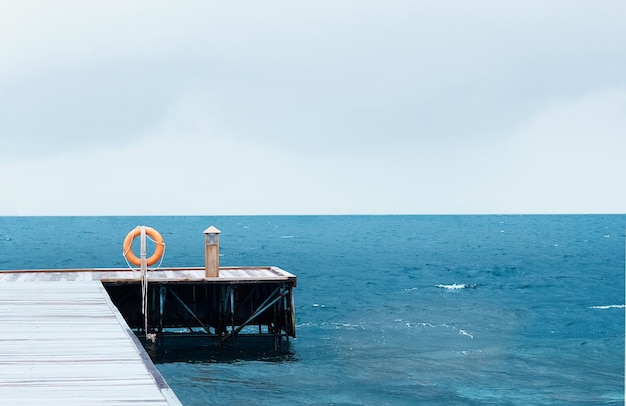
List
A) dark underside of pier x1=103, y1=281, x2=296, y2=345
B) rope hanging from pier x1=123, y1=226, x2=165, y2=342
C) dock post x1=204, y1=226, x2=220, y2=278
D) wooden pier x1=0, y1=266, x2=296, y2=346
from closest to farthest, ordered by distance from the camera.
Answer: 1. rope hanging from pier x1=123, y1=226, x2=165, y2=342
2. dock post x1=204, y1=226, x2=220, y2=278
3. wooden pier x1=0, y1=266, x2=296, y2=346
4. dark underside of pier x1=103, y1=281, x2=296, y2=345

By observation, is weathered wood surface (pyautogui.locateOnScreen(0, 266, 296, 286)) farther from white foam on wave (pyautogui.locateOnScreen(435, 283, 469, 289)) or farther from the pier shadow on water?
white foam on wave (pyautogui.locateOnScreen(435, 283, 469, 289))

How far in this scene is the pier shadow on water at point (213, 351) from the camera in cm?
2305

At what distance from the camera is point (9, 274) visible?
20891 millimetres

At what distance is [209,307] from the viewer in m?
23.9

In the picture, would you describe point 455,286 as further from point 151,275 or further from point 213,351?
point 151,275

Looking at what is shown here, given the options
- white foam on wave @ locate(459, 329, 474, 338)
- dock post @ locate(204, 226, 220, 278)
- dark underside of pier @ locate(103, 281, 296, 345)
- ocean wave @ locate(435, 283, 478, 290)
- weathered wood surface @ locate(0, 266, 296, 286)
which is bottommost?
ocean wave @ locate(435, 283, 478, 290)

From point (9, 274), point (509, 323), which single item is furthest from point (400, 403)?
point (509, 323)

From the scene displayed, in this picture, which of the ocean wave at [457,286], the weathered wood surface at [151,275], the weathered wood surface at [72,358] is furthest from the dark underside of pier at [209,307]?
the ocean wave at [457,286]

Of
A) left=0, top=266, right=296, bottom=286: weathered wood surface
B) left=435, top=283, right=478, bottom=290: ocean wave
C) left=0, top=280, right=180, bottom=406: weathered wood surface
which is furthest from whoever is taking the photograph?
left=435, top=283, right=478, bottom=290: ocean wave

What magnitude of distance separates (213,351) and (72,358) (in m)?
14.6

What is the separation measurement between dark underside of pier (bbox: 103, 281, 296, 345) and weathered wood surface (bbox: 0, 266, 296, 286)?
1.21ft

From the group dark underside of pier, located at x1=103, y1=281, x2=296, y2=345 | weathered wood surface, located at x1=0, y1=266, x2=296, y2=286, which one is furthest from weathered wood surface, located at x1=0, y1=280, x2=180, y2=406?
dark underside of pier, located at x1=103, y1=281, x2=296, y2=345

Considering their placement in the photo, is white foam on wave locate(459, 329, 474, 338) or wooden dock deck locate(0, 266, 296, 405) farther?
white foam on wave locate(459, 329, 474, 338)

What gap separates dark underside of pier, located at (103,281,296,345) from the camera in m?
22.4
